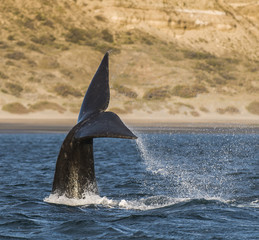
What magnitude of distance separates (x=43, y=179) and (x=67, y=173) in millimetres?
6867

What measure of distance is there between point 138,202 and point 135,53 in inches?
3172

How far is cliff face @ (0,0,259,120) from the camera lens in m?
74.8

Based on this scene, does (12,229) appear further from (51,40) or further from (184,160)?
(51,40)

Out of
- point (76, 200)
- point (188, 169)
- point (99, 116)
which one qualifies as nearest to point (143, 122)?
point (188, 169)

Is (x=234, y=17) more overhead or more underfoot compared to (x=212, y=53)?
more overhead

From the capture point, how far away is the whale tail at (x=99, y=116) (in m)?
10.1

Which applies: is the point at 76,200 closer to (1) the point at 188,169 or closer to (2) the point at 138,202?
(2) the point at 138,202

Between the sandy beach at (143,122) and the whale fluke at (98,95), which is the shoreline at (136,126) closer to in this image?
the sandy beach at (143,122)

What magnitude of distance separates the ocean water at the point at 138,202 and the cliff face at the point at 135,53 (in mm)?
43737

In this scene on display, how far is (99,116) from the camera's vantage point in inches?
433

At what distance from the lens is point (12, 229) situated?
10805mm

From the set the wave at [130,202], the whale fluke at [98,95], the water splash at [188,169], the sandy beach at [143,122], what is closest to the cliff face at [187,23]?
the sandy beach at [143,122]

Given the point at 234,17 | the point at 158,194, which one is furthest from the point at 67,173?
the point at 234,17

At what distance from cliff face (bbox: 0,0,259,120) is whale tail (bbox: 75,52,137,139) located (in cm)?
5395
